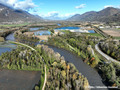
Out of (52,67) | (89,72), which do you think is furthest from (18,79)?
(89,72)

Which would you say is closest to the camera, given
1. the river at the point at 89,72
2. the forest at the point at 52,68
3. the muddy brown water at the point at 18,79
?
the forest at the point at 52,68

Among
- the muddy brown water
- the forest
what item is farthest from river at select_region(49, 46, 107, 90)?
the muddy brown water

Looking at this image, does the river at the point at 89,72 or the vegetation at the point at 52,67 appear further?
the river at the point at 89,72

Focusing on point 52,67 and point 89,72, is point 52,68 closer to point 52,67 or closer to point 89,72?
point 52,67

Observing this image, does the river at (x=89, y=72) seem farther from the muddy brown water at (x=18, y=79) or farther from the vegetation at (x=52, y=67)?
the muddy brown water at (x=18, y=79)

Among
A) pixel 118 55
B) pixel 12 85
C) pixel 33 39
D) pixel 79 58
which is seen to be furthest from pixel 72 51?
pixel 33 39

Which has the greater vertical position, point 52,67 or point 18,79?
point 52,67

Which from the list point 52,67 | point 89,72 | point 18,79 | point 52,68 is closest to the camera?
point 18,79

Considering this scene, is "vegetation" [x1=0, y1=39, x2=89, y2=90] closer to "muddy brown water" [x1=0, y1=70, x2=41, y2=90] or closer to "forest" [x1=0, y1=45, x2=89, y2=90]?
"forest" [x1=0, y1=45, x2=89, y2=90]

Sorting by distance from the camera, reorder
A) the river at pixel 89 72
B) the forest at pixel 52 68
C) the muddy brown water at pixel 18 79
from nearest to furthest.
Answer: the forest at pixel 52 68
the muddy brown water at pixel 18 79
the river at pixel 89 72

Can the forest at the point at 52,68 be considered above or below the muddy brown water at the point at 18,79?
above

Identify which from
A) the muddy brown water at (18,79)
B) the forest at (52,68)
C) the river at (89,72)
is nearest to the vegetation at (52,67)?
the forest at (52,68)
